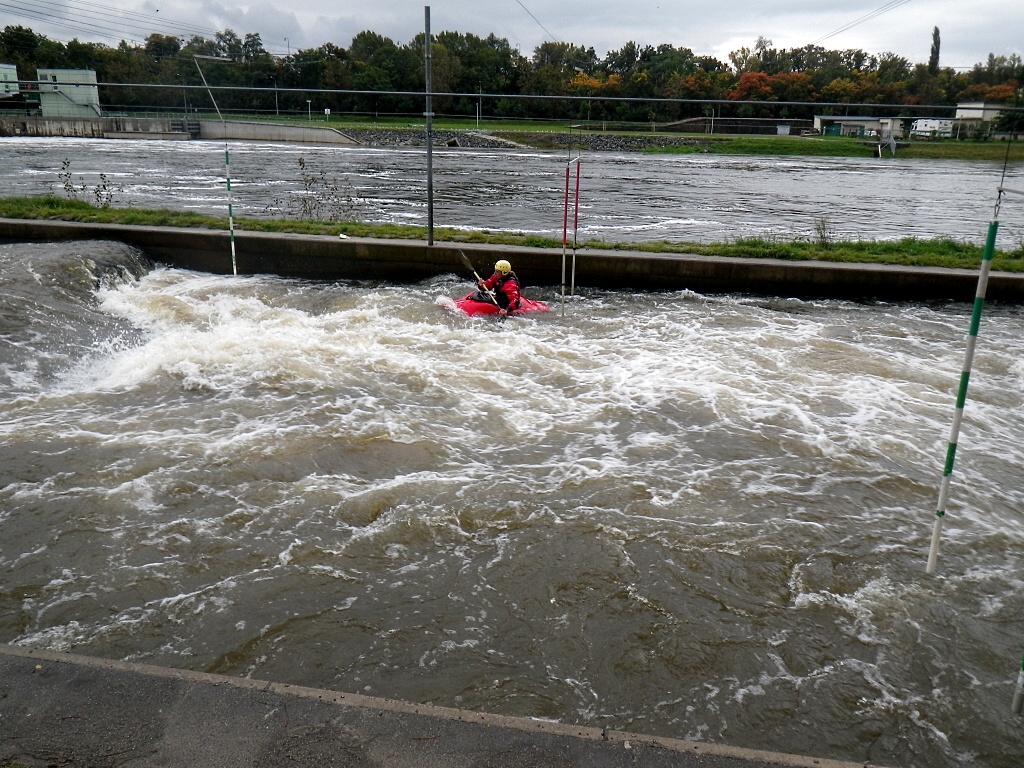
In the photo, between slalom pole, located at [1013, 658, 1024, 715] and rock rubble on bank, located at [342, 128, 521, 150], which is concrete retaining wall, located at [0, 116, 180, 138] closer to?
rock rubble on bank, located at [342, 128, 521, 150]

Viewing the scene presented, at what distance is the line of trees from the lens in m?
15.3

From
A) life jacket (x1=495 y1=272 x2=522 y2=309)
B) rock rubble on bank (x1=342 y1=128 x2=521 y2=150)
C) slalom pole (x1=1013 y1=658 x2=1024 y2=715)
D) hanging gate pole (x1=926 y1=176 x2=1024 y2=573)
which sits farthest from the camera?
rock rubble on bank (x1=342 y1=128 x2=521 y2=150)

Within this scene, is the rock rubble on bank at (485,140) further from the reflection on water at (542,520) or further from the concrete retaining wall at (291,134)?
the reflection on water at (542,520)

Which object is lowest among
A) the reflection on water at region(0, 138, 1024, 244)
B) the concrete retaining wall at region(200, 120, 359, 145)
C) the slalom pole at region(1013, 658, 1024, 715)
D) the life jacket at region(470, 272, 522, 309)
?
the slalom pole at region(1013, 658, 1024, 715)

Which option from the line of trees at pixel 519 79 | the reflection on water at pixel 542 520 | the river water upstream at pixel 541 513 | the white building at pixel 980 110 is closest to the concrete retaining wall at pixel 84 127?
the line of trees at pixel 519 79

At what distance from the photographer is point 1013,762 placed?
3.78 metres

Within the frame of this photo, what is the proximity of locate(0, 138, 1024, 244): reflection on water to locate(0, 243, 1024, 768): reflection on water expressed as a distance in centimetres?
308

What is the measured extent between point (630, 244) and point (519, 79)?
3396 centimetres

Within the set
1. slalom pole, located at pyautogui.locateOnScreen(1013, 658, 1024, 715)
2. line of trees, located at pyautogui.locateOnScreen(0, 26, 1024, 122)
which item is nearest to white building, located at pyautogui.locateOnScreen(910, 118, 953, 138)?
line of trees, located at pyautogui.locateOnScreen(0, 26, 1024, 122)

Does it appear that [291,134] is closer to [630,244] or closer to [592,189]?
[592,189]

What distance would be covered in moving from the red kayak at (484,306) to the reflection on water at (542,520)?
0.85 m

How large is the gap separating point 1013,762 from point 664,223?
18.4m

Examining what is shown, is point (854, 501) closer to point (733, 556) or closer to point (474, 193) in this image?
point (733, 556)

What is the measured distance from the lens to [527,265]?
13273mm
